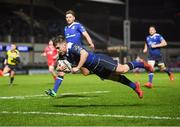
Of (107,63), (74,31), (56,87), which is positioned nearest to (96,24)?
(74,31)

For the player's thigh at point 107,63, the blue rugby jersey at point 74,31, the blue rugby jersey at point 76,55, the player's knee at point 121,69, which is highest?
the blue rugby jersey at point 74,31

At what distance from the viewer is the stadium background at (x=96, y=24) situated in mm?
44250

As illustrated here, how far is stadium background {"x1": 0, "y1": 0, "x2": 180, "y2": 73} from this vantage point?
4425 centimetres

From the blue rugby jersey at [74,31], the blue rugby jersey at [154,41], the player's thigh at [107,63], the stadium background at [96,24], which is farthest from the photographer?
the stadium background at [96,24]

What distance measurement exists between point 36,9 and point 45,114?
4543 cm

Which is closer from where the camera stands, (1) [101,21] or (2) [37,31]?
(2) [37,31]

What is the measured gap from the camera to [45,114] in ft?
28.6

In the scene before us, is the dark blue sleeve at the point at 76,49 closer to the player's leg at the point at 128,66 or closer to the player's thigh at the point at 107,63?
the player's thigh at the point at 107,63

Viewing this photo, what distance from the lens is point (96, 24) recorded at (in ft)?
185

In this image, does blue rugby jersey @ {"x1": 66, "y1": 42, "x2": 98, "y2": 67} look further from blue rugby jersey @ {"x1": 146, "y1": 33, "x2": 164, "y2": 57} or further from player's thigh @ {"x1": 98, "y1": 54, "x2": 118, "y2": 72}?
blue rugby jersey @ {"x1": 146, "y1": 33, "x2": 164, "y2": 57}

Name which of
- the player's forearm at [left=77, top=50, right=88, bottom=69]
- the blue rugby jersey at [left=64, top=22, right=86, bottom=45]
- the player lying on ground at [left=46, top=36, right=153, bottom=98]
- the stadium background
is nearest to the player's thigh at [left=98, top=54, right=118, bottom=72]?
the player lying on ground at [left=46, top=36, right=153, bottom=98]

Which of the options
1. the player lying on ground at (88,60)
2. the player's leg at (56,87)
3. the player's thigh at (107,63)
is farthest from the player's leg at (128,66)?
the player's leg at (56,87)

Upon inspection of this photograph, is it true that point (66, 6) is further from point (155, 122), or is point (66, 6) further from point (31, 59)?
point (155, 122)

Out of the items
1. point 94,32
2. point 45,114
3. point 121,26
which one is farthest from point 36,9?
point 45,114
